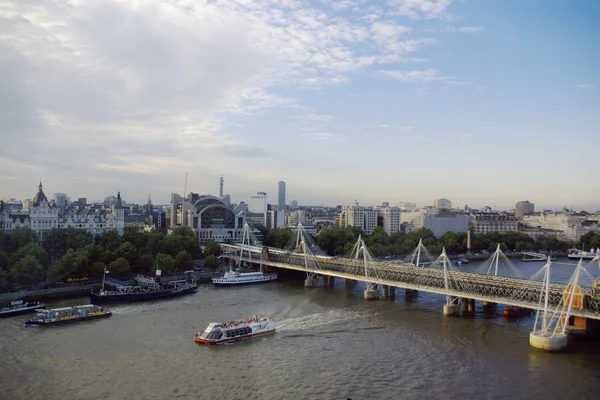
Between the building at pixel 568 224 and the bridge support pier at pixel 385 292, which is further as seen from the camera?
the building at pixel 568 224

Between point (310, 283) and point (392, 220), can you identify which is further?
point (392, 220)

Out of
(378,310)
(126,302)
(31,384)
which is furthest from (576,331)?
(126,302)

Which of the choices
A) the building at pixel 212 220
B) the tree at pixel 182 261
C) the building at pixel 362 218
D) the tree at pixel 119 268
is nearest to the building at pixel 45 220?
the building at pixel 212 220

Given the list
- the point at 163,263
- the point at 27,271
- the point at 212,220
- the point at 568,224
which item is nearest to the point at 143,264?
the point at 163,263

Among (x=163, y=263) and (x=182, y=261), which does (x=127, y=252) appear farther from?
(x=182, y=261)

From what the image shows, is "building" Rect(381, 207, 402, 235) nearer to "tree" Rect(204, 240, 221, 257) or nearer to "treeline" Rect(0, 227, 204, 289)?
"tree" Rect(204, 240, 221, 257)

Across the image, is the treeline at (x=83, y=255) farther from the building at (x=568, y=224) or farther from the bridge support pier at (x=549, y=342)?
the building at (x=568, y=224)
